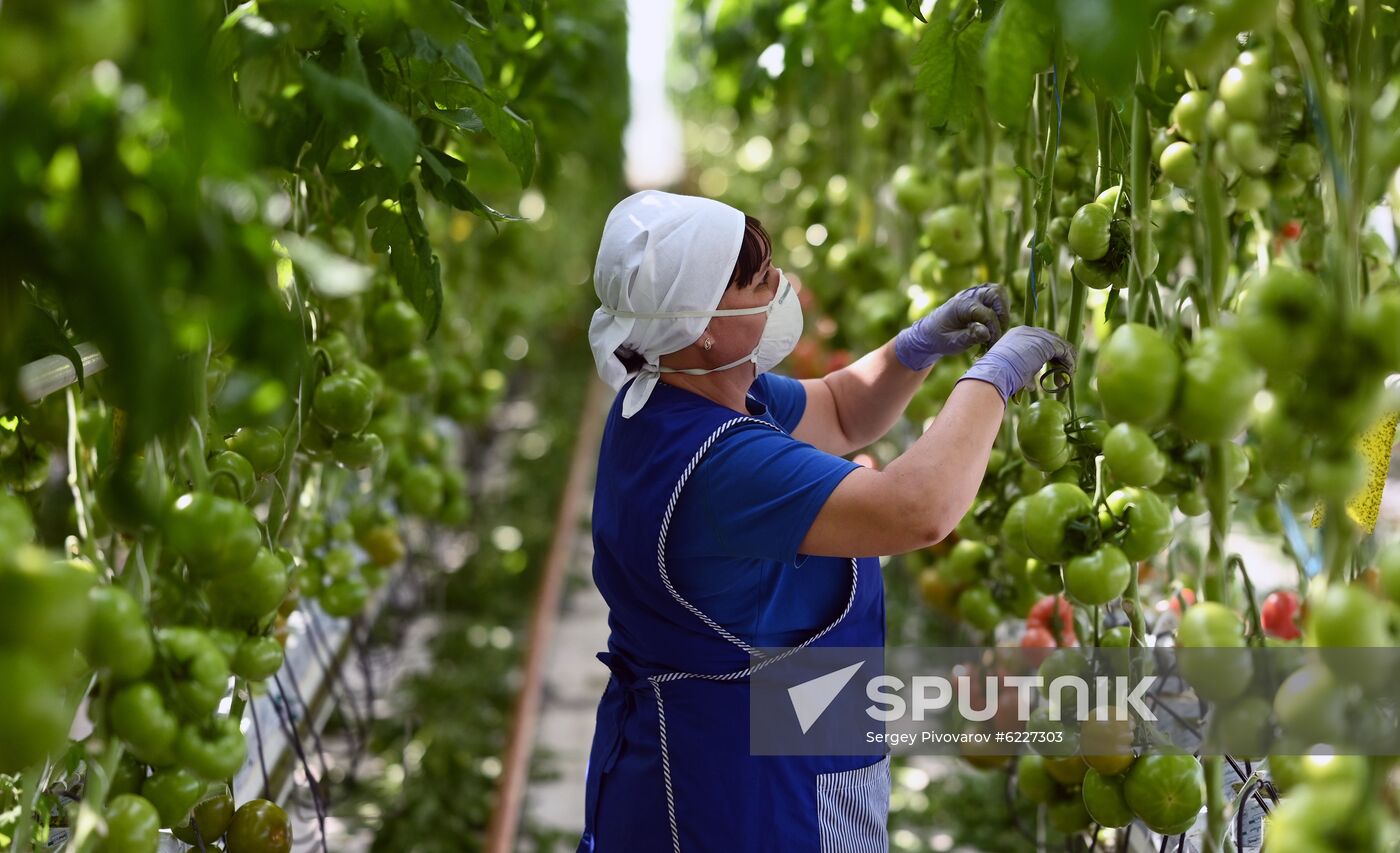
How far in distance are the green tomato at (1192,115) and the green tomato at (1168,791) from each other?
1.56 feet

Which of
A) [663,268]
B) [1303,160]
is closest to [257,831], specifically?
[663,268]

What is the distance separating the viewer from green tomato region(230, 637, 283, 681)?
89 cm

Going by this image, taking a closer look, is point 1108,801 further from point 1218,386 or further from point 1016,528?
point 1218,386

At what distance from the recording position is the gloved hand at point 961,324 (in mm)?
1273

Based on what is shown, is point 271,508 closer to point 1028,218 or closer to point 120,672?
point 120,672

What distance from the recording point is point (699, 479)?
116 cm

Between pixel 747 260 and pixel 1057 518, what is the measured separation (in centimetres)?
52

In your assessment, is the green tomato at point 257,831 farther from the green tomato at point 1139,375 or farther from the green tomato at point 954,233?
the green tomato at point 954,233

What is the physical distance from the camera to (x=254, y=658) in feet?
2.92

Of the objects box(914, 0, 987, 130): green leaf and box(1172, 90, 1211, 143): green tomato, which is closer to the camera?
box(1172, 90, 1211, 143): green tomato

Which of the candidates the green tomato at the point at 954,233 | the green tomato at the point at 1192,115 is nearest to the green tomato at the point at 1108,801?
the green tomato at the point at 1192,115

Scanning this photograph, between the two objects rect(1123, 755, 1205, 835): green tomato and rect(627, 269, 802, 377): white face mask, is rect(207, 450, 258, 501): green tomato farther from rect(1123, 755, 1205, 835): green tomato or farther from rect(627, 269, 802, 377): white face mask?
rect(1123, 755, 1205, 835): green tomato

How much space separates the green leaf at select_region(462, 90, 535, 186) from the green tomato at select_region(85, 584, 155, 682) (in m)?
0.54

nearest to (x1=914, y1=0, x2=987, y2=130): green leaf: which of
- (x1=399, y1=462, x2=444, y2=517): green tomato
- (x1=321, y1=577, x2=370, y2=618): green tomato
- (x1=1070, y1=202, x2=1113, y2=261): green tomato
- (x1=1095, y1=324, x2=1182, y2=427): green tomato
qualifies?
(x1=1070, y1=202, x2=1113, y2=261): green tomato
